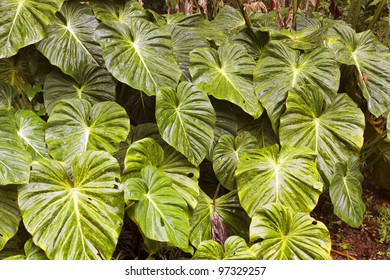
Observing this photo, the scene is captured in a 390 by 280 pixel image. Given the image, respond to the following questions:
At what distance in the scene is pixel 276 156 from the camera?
2154 millimetres

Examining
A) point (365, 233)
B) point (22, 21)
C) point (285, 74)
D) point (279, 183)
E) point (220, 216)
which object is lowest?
point (365, 233)

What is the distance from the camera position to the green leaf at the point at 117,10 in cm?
249

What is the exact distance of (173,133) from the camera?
204 cm

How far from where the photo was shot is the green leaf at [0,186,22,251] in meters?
1.79

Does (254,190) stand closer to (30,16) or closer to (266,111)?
(266,111)

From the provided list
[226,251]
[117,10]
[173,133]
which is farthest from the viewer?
[117,10]

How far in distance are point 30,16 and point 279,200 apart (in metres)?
1.43

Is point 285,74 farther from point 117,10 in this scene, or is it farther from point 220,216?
point 117,10

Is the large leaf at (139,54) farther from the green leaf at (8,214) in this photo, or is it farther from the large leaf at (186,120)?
the green leaf at (8,214)

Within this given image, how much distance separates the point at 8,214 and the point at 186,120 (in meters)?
0.84

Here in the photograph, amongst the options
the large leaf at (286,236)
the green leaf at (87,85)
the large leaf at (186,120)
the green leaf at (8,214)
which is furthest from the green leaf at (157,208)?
the green leaf at (87,85)

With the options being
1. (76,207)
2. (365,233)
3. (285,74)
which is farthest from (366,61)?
(76,207)
